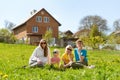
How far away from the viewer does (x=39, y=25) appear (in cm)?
7775

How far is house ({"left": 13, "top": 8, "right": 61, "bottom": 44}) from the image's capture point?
7606 centimetres

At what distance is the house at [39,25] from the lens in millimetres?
76062

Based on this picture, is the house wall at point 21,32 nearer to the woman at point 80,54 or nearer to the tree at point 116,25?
the tree at point 116,25

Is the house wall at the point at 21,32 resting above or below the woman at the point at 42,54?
above

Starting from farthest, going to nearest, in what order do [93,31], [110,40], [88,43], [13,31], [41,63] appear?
[13,31]
[93,31]
[110,40]
[88,43]
[41,63]

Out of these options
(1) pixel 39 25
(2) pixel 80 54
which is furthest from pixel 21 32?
(2) pixel 80 54

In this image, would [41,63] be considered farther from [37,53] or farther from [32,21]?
[32,21]

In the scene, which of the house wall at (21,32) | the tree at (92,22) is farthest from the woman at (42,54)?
the tree at (92,22)

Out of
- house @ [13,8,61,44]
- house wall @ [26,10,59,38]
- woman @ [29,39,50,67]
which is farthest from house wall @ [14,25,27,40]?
woman @ [29,39,50,67]

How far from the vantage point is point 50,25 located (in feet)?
255

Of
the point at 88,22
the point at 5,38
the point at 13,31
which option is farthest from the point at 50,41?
the point at 88,22

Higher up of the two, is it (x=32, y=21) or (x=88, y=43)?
(x=32, y=21)

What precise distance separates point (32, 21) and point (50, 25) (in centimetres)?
377

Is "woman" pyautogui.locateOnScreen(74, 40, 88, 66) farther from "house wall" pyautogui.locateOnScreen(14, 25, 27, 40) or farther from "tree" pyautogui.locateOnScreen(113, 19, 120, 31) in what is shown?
"tree" pyautogui.locateOnScreen(113, 19, 120, 31)
